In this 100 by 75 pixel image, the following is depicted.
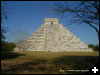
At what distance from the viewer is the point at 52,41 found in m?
38.4

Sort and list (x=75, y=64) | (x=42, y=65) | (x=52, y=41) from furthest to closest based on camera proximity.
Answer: (x=52, y=41) < (x=75, y=64) < (x=42, y=65)

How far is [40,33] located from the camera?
40344 mm

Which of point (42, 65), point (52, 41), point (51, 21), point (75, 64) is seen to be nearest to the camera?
point (42, 65)

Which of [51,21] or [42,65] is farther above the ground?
[51,21]

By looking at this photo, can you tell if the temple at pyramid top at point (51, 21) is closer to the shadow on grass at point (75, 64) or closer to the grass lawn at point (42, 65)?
the grass lawn at point (42, 65)

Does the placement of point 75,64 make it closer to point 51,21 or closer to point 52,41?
point 52,41

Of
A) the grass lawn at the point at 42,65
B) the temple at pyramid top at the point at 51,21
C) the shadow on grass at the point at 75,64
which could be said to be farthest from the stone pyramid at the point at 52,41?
the shadow on grass at the point at 75,64

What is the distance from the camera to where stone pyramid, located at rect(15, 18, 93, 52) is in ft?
122

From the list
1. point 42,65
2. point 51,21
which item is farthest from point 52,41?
point 42,65

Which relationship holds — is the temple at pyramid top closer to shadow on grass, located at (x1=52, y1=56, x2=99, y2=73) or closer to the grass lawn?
the grass lawn

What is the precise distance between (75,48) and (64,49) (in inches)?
116

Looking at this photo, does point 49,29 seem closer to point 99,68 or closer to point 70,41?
point 70,41

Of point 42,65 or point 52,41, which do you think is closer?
point 42,65

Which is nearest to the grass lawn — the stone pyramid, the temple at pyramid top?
the stone pyramid
